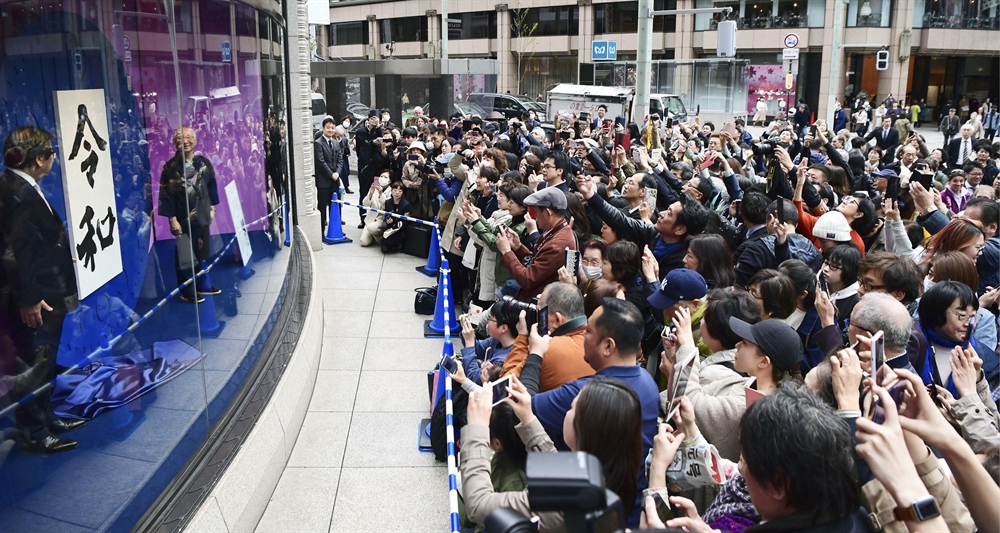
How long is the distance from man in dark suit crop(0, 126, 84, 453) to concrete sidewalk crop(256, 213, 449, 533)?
85.4 inches

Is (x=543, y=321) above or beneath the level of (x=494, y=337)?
above

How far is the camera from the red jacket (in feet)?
21.4

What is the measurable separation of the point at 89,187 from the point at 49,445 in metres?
1.11

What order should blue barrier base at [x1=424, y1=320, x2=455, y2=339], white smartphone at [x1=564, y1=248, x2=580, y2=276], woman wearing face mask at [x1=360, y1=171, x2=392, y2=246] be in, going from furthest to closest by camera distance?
woman wearing face mask at [x1=360, y1=171, x2=392, y2=246], blue barrier base at [x1=424, y1=320, x2=455, y2=339], white smartphone at [x1=564, y1=248, x2=580, y2=276]

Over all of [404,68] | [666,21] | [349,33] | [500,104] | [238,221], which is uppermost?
[349,33]

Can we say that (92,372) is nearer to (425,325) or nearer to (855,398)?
(855,398)

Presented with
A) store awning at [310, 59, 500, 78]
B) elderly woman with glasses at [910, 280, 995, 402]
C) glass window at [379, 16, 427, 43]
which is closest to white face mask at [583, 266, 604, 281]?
elderly woman with glasses at [910, 280, 995, 402]

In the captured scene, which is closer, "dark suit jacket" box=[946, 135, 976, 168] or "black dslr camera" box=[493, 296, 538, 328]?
"black dslr camera" box=[493, 296, 538, 328]

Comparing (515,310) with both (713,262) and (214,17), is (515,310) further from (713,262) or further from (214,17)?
(214,17)

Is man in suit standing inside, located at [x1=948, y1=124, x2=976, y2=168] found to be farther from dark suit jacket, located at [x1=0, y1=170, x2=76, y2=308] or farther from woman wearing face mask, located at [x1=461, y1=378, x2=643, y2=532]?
dark suit jacket, located at [x1=0, y1=170, x2=76, y2=308]

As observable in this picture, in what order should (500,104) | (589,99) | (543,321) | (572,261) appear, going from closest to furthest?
(543,321), (572,261), (589,99), (500,104)

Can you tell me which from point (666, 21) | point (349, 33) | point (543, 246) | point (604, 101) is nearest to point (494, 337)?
point (543, 246)

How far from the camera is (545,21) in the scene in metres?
53.5

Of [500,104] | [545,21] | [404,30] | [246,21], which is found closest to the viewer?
[246,21]
